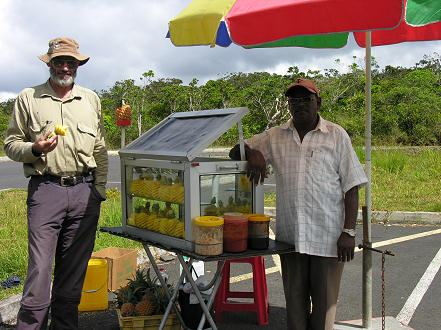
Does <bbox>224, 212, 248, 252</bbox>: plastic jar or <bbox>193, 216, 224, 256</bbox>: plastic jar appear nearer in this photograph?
<bbox>193, 216, 224, 256</bbox>: plastic jar

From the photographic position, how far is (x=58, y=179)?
3.22m

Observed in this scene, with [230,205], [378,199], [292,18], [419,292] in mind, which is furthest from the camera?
[378,199]

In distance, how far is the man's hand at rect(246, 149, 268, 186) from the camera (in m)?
3.08

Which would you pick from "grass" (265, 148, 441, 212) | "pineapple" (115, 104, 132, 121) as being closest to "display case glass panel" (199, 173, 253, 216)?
"pineapple" (115, 104, 132, 121)

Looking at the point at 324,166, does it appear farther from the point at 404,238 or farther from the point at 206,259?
the point at 404,238

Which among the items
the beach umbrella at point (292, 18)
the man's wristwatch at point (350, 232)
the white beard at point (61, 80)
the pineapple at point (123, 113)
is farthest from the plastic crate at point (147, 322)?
the pineapple at point (123, 113)

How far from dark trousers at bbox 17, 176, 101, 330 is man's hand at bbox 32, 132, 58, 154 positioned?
309 millimetres

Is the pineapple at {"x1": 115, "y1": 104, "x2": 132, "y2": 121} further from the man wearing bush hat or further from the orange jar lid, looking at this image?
the orange jar lid

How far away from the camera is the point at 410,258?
5738 millimetres

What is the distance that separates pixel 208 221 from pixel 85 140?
1190 millimetres

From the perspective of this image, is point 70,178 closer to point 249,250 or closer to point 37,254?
point 37,254

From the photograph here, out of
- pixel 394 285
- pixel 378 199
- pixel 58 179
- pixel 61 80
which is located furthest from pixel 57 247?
pixel 378 199

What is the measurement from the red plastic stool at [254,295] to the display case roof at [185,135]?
1.21 m

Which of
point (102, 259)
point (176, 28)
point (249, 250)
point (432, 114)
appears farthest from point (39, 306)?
point (432, 114)
